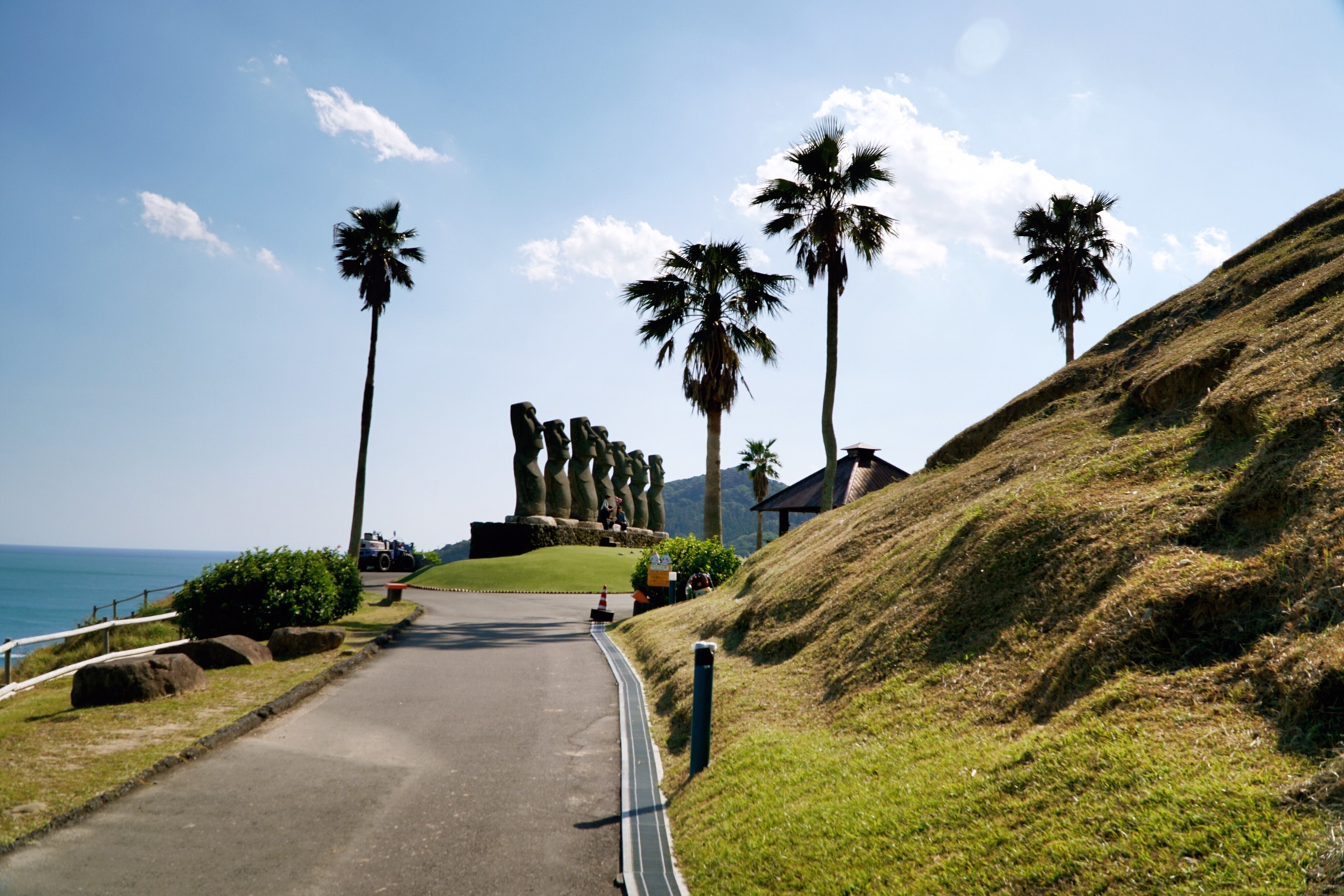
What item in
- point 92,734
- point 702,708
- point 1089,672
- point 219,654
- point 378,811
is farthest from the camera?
point 219,654

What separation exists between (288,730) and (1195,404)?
10170 millimetres

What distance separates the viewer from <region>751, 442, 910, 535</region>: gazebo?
2788 cm

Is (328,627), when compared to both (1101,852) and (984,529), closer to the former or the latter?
(984,529)

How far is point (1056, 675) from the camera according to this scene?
17.8 ft

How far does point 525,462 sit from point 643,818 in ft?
99.2

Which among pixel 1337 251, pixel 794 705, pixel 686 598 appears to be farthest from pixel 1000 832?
pixel 686 598

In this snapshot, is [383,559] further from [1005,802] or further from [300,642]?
[1005,802]

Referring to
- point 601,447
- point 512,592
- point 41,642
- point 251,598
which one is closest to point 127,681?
point 41,642

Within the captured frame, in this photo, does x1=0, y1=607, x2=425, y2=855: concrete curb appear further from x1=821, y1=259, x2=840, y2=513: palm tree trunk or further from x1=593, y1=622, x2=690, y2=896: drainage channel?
x1=821, y1=259, x2=840, y2=513: palm tree trunk

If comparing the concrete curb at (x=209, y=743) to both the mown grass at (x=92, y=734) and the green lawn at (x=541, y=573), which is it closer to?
the mown grass at (x=92, y=734)

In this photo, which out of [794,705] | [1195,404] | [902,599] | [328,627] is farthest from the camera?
[328,627]

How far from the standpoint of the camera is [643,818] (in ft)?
19.6

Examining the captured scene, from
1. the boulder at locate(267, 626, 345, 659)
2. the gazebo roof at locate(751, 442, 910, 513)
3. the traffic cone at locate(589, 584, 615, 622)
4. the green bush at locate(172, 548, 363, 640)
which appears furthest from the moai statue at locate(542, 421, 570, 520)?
the boulder at locate(267, 626, 345, 659)

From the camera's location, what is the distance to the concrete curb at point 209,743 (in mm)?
5534
